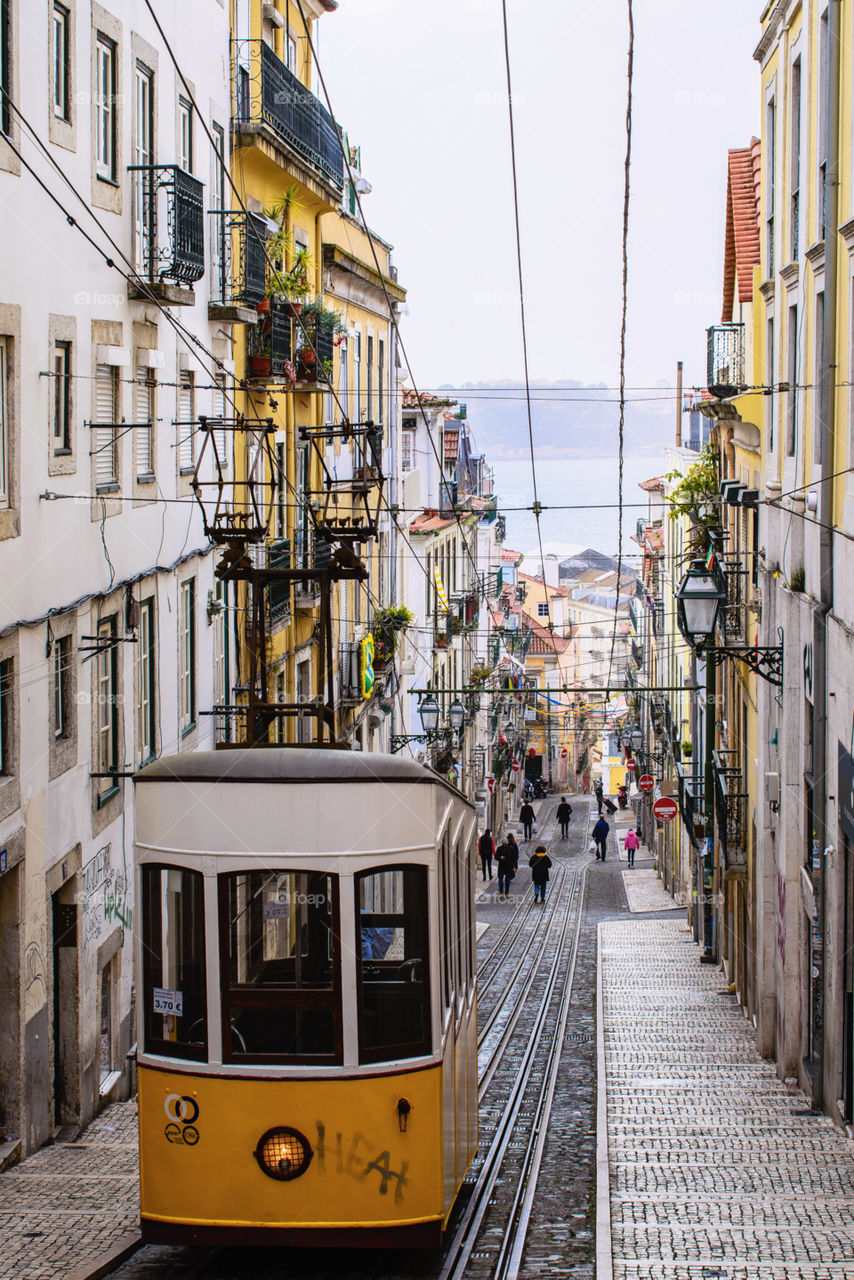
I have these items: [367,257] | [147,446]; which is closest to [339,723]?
[367,257]

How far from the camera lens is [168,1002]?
327 inches

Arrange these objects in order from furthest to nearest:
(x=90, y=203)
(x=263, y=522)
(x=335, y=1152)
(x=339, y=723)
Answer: (x=339, y=723), (x=263, y=522), (x=90, y=203), (x=335, y=1152)

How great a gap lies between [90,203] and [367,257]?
62.4 ft

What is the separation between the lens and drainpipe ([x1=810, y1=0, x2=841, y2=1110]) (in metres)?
13.7

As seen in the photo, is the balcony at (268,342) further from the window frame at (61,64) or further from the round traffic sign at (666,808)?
the round traffic sign at (666,808)

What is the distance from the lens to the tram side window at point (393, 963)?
8148 millimetres

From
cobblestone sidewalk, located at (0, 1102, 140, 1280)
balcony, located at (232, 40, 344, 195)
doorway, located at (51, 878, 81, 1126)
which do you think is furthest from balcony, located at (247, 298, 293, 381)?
cobblestone sidewalk, located at (0, 1102, 140, 1280)

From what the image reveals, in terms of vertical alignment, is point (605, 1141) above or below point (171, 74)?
below

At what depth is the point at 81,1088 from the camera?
1301 cm

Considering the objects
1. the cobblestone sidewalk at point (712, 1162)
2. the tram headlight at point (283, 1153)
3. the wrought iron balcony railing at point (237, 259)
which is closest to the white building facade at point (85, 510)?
the wrought iron balcony railing at point (237, 259)

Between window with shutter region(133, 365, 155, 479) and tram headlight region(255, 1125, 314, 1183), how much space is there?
913 centimetres

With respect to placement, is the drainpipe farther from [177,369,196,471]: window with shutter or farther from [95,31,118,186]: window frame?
[177,369,196,471]: window with shutter

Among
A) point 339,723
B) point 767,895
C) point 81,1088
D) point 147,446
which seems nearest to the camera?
point 81,1088

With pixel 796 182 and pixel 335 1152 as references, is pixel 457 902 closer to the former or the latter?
pixel 335 1152
